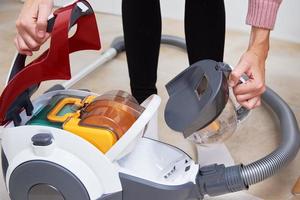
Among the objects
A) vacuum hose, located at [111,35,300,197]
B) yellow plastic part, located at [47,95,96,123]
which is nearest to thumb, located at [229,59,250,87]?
vacuum hose, located at [111,35,300,197]

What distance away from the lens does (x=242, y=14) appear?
1696 mm

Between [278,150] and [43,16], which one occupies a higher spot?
[43,16]

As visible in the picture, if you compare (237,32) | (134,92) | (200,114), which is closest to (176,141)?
(134,92)

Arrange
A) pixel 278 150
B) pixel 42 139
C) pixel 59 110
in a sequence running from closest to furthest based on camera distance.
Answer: pixel 42 139 → pixel 59 110 → pixel 278 150

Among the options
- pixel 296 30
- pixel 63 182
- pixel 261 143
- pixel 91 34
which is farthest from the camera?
pixel 296 30

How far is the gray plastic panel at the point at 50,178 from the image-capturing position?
65cm

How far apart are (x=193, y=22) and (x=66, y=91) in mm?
304

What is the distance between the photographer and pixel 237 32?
1714 mm

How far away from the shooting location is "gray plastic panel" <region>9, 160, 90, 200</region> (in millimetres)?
650

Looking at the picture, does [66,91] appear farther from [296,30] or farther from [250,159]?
[296,30]

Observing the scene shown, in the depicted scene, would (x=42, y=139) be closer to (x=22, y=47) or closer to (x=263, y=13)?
(x=22, y=47)

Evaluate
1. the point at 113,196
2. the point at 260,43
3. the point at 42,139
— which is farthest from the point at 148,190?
the point at 260,43

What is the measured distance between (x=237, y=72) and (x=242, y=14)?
1.10 meters

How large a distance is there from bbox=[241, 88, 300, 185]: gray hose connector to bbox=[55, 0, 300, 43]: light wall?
22.8 inches
